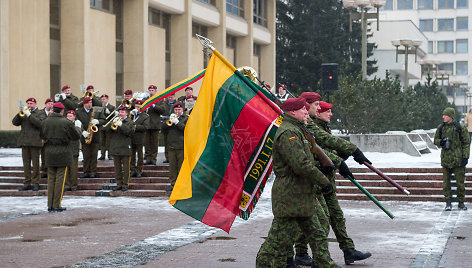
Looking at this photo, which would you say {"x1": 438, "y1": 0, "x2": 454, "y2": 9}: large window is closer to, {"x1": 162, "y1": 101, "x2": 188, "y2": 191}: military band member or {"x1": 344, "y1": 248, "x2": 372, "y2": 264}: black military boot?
{"x1": 162, "y1": 101, "x2": 188, "y2": 191}: military band member

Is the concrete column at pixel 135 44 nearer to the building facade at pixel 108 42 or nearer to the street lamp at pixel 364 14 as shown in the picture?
the building facade at pixel 108 42

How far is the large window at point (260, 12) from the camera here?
5259 cm

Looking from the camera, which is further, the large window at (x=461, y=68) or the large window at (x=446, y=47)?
the large window at (x=446, y=47)

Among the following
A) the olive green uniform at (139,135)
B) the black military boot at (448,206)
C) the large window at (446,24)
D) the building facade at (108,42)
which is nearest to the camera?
the black military boot at (448,206)

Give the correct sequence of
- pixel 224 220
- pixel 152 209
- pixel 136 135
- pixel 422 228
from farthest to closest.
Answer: pixel 136 135
pixel 152 209
pixel 422 228
pixel 224 220

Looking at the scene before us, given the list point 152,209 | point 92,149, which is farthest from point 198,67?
point 152,209

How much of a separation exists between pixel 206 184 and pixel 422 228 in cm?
476

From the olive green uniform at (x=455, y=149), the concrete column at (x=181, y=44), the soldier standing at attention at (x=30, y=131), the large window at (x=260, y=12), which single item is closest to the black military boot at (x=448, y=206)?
the olive green uniform at (x=455, y=149)

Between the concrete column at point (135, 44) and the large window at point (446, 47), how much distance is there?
95126 millimetres

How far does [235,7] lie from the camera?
48875 mm

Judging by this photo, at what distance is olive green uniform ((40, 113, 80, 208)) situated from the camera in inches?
586

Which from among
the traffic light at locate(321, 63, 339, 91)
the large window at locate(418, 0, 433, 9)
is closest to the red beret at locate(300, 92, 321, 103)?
the traffic light at locate(321, 63, 339, 91)

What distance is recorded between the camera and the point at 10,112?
28797 mm

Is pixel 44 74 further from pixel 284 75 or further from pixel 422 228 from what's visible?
pixel 284 75
